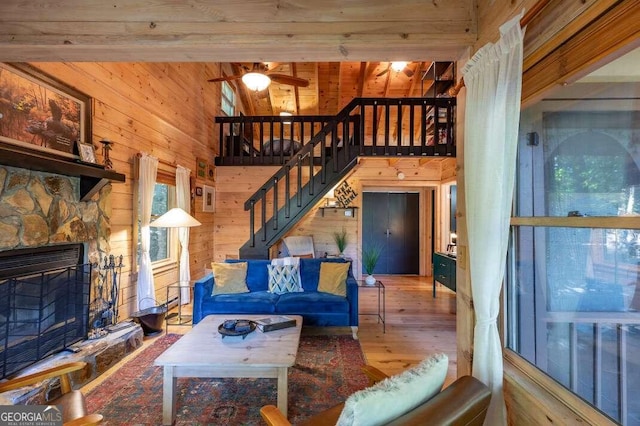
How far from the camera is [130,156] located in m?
3.55

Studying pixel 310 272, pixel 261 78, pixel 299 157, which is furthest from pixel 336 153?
pixel 310 272

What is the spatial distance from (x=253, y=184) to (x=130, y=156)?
278 centimetres

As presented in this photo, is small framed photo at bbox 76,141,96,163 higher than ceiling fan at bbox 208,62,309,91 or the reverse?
the reverse

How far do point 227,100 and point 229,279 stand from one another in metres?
4.82

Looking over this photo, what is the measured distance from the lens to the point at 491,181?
1.32m

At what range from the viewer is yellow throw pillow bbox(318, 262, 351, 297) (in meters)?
3.59

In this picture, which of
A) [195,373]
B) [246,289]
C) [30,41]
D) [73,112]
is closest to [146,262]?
[246,289]

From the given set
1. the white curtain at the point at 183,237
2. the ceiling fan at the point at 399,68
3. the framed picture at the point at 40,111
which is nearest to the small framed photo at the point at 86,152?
the framed picture at the point at 40,111

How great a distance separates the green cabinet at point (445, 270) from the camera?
4020 mm

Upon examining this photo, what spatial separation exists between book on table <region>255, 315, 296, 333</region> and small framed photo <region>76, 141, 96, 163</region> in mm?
2176

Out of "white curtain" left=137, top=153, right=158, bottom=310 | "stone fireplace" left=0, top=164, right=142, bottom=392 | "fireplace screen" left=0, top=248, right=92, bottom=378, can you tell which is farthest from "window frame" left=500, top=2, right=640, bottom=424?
"white curtain" left=137, top=153, right=158, bottom=310

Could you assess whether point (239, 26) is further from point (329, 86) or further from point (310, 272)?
point (329, 86)

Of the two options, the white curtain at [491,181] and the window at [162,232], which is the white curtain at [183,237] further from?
the white curtain at [491,181]

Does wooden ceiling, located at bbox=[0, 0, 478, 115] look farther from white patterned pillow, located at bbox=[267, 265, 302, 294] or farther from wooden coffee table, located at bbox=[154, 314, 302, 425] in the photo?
white patterned pillow, located at bbox=[267, 265, 302, 294]
